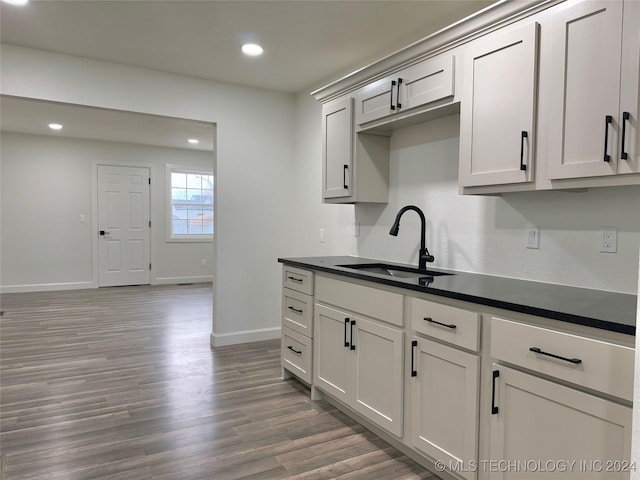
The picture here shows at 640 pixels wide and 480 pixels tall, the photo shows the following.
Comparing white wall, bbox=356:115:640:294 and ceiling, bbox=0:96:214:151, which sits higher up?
ceiling, bbox=0:96:214:151

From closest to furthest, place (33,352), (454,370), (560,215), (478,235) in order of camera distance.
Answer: (454,370)
(560,215)
(478,235)
(33,352)

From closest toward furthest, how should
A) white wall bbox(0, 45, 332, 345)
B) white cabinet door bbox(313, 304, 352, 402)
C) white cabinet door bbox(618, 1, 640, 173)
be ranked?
white cabinet door bbox(618, 1, 640, 173), white cabinet door bbox(313, 304, 352, 402), white wall bbox(0, 45, 332, 345)

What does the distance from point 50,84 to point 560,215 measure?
3650 mm

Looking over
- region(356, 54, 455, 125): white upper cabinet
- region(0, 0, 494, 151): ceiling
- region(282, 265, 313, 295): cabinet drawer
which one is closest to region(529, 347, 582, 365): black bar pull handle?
region(356, 54, 455, 125): white upper cabinet

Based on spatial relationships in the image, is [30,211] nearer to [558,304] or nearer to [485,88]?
[485,88]

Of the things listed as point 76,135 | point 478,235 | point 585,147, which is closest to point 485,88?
point 585,147

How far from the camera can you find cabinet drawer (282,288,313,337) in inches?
117

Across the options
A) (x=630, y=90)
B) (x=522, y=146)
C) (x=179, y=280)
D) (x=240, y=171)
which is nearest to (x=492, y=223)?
(x=522, y=146)

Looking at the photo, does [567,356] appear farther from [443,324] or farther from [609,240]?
[609,240]

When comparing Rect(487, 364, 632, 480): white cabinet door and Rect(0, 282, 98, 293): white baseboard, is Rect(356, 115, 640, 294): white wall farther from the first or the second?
Rect(0, 282, 98, 293): white baseboard

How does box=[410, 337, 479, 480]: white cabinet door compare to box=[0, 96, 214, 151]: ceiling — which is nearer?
box=[410, 337, 479, 480]: white cabinet door

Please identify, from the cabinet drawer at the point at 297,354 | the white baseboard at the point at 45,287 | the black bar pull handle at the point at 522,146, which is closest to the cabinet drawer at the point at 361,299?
the cabinet drawer at the point at 297,354

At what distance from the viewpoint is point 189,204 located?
27.0 ft

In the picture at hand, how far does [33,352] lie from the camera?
389 centimetres
